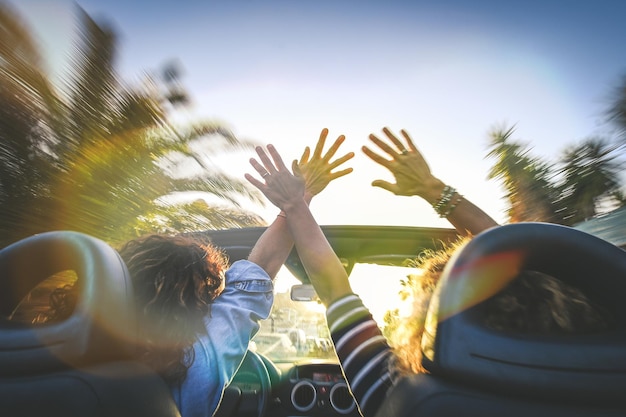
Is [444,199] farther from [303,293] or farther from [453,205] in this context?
[303,293]

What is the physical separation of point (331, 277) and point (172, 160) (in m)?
5.16

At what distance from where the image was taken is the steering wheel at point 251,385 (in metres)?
2.67

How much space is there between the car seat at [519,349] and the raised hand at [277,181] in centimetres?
89

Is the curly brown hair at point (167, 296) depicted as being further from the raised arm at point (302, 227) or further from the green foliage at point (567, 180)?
the green foliage at point (567, 180)

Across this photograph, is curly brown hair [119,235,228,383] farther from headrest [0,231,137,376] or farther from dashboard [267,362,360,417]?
dashboard [267,362,360,417]

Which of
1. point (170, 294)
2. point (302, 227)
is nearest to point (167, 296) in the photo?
point (170, 294)

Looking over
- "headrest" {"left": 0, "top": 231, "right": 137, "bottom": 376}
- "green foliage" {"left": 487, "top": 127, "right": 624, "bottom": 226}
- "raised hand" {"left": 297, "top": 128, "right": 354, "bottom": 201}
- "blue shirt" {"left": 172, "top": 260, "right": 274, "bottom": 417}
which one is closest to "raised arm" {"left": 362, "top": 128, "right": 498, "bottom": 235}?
"raised hand" {"left": 297, "top": 128, "right": 354, "bottom": 201}

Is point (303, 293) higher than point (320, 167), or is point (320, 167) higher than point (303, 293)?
point (320, 167)

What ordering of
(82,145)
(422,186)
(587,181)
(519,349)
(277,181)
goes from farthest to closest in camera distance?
1. (587,181)
2. (82,145)
3. (422,186)
4. (277,181)
5. (519,349)

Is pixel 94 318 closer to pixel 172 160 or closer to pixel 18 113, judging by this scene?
pixel 18 113

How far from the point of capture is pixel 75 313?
922mm

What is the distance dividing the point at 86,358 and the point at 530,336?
0.97 meters

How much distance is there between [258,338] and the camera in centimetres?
332

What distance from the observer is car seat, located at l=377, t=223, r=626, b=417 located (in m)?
0.72
